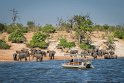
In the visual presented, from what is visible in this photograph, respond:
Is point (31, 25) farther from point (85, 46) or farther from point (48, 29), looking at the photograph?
point (85, 46)

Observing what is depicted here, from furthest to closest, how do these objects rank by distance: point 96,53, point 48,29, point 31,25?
point 31,25 < point 48,29 < point 96,53

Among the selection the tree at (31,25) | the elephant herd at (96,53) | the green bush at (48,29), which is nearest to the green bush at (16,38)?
the green bush at (48,29)

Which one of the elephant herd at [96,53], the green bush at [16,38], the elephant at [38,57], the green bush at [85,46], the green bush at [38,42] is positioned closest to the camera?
the elephant at [38,57]

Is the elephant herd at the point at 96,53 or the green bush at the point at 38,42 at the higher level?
the green bush at the point at 38,42

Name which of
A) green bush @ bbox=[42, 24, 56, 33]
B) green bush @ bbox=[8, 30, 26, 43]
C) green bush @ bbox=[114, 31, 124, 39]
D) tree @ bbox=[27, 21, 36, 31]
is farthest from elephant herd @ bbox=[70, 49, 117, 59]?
tree @ bbox=[27, 21, 36, 31]

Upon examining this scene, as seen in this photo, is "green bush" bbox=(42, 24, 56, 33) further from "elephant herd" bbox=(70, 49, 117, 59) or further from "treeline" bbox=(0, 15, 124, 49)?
"elephant herd" bbox=(70, 49, 117, 59)

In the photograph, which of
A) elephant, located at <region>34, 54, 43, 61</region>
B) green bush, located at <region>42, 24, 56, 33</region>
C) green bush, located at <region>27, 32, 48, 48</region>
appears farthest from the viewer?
green bush, located at <region>42, 24, 56, 33</region>

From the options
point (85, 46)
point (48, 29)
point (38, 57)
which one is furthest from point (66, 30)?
point (38, 57)

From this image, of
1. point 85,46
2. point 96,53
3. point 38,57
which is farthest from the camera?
point 85,46

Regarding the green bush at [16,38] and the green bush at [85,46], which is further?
the green bush at [85,46]

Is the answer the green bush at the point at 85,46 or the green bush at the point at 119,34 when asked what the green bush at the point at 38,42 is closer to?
the green bush at the point at 85,46

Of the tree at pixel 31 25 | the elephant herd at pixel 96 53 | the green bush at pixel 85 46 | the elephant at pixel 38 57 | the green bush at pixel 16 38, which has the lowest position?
the elephant at pixel 38 57

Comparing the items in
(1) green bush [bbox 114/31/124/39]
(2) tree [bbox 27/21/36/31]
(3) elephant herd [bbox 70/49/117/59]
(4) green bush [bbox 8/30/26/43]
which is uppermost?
(2) tree [bbox 27/21/36/31]

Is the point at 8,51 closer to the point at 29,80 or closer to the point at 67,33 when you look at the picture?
the point at 67,33
